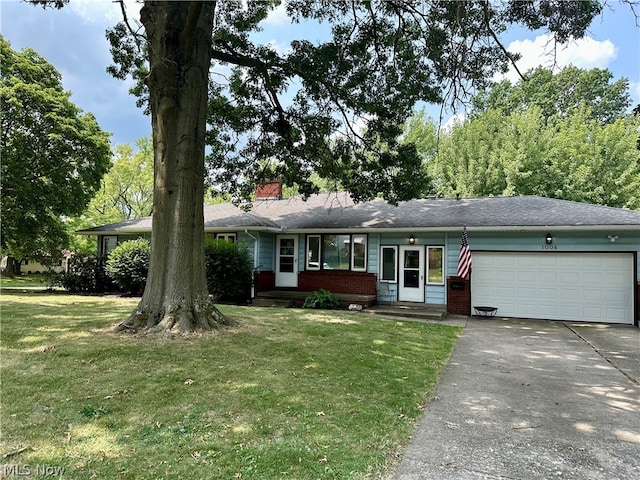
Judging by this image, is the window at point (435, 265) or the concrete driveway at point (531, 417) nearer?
the concrete driveway at point (531, 417)

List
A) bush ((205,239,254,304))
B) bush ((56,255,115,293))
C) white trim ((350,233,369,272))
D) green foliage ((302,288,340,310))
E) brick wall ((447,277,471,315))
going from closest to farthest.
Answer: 1. brick wall ((447,277,471,315))
2. green foliage ((302,288,340,310))
3. bush ((205,239,254,304))
4. white trim ((350,233,369,272))
5. bush ((56,255,115,293))

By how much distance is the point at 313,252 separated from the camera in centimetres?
1423

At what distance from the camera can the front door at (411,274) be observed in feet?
41.5

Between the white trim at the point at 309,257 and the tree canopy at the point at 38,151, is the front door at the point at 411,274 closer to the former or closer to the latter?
the white trim at the point at 309,257

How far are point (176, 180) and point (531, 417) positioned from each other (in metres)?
6.13

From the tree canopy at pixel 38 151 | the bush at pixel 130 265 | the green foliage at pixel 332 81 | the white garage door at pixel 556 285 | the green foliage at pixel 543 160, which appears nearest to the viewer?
the green foliage at pixel 332 81

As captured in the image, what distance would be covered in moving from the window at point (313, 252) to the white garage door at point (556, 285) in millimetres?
5262

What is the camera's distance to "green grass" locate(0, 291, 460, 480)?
9.04 feet

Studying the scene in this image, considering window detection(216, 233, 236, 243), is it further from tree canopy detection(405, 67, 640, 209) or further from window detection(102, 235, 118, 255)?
tree canopy detection(405, 67, 640, 209)

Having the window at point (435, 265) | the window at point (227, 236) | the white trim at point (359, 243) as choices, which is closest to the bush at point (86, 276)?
the window at point (227, 236)

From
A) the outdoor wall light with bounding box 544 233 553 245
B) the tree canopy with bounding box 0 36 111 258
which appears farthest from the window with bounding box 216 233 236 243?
the outdoor wall light with bounding box 544 233 553 245

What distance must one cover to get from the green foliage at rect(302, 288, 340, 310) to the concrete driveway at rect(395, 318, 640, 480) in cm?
554

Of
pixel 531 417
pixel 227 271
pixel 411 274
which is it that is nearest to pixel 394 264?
pixel 411 274

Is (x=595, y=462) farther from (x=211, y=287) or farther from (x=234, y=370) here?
(x=211, y=287)
